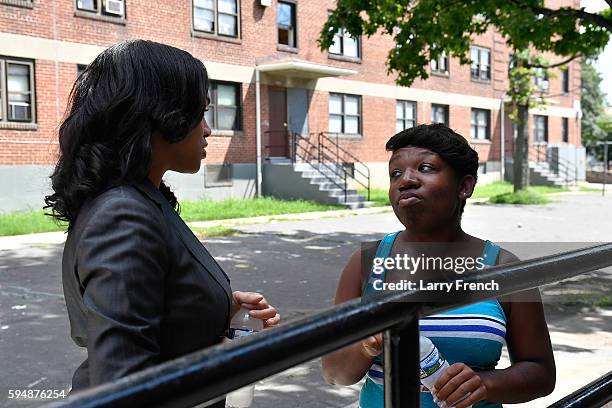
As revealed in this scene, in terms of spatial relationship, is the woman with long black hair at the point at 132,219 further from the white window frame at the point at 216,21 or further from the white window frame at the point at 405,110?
the white window frame at the point at 405,110

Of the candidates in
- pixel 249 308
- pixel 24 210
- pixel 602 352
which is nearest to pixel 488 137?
pixel 24 210

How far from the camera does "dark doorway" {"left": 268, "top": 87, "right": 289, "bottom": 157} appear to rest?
81.1ft

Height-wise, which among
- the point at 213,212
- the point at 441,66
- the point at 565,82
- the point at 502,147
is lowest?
the point at 213,212

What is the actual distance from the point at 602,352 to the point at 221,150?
1863 cm

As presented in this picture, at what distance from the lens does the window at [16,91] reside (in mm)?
17750

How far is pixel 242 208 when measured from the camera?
20.7m

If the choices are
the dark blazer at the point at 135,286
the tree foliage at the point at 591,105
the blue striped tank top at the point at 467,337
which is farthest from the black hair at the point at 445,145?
the tree foliage at the point at 591,105

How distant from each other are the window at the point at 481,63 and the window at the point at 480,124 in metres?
1.72

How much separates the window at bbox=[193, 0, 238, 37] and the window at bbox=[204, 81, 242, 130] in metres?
1.75

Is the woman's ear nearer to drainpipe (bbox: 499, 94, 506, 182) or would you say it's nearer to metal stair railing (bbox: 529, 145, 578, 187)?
drainpipe (bbox: 499, 94, 506, 182)

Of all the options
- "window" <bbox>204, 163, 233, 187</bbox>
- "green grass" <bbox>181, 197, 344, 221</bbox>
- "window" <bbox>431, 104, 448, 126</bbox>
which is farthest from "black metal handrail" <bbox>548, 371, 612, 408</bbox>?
"window" <bbox>431, 104, 448, 126</bbox>

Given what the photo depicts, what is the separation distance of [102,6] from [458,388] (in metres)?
20.1

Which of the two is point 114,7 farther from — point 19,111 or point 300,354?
point 300,354

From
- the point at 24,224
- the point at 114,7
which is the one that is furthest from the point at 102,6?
the point at 24,224
